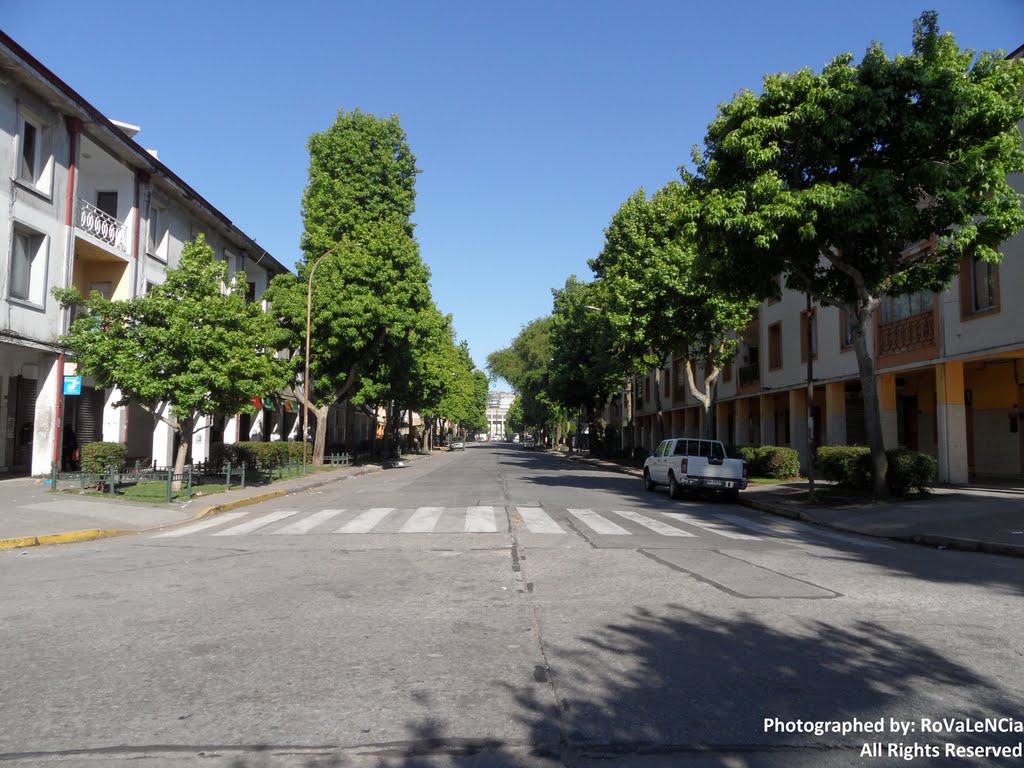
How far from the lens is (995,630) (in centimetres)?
650

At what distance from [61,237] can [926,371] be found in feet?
87.5

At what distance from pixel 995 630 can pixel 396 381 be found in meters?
35.4

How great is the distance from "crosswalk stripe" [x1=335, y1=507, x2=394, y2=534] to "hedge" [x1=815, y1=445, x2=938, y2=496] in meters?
11.8

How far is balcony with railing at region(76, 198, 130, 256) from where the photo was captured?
23.3 metres

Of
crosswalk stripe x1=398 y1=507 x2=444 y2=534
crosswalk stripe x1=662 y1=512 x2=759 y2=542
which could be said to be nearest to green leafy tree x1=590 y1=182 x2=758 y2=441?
crosswalk stripe x1=662 y1=512 x2=759 y2=542

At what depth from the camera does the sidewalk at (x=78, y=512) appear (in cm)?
1262

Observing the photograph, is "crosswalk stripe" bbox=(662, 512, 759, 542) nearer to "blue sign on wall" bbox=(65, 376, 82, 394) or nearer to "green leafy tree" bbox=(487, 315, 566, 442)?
"blue sign on wall" bbox=(65, 376, 82, 394)

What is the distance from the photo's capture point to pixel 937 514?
49.3ft

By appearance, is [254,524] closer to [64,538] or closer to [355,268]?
[64,538]

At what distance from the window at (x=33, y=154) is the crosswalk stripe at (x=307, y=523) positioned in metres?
12.8

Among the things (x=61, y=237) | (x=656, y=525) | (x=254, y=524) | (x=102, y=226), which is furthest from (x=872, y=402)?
(x=102, y=226)

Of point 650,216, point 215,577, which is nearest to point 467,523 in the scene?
point 215,577

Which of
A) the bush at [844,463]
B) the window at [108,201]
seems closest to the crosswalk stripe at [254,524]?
the bush at [844,463]

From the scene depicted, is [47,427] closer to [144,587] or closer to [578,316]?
Answer: [144,587]
